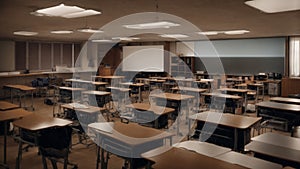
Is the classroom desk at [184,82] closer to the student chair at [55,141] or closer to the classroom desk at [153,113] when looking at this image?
the classroom desk at [153,113]

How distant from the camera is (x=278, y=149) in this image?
2910mm

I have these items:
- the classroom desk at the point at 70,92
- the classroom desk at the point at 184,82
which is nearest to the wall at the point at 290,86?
the classroom desk at the point at 184,82

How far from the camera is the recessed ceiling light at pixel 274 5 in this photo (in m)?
4.20

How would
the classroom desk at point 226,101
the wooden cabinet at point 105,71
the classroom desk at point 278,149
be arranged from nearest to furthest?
the classroom desk at point 278,149 → the classroom desk at point 226,101 → the wooden cabinet at point 105,71

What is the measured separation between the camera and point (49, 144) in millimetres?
3525

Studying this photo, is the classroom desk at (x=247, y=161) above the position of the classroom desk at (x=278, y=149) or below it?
below

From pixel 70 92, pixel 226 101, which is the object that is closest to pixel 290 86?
pixel 226 101

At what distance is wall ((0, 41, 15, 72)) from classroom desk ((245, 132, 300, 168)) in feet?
41.0

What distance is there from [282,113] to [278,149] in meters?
2.74

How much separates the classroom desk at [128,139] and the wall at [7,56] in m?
10.8

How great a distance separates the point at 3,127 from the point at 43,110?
14.6 feet

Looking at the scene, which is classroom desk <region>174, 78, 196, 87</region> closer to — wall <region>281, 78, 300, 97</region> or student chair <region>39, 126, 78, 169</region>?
wall <region>281, 78, 300, 97</region>

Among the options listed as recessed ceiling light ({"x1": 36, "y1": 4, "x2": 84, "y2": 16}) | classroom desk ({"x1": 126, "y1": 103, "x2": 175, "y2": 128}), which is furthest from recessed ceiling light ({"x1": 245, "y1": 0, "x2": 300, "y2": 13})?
recessed ceiling light ({"x1": 36, "y1": 4, "x2": 84, "y2": 16})

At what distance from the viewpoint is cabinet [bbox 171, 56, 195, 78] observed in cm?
1480
